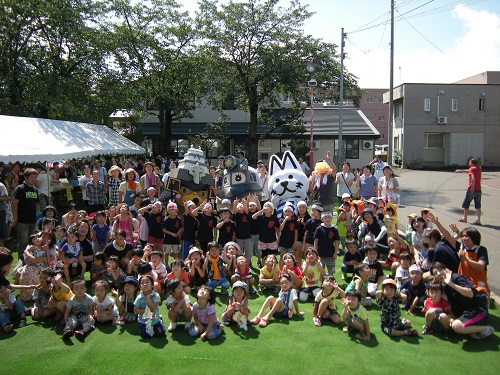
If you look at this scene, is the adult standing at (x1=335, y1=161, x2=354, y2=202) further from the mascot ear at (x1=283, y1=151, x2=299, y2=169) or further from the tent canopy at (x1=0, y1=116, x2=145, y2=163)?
the tent canopy at (x1=0, y1=116, x2=145, y2=163)

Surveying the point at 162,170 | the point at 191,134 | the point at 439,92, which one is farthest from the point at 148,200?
the point at 439,92

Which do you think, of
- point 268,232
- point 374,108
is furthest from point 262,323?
point 374,108

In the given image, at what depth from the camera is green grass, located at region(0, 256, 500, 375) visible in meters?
5.02

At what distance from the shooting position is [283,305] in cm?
643

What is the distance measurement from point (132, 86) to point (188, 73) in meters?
2.90

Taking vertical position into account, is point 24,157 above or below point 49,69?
below

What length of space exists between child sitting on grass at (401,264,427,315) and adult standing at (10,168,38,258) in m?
7.21

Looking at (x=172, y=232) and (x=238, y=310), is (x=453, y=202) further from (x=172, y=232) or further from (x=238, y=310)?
(x=238, y=310)

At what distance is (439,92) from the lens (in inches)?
1307

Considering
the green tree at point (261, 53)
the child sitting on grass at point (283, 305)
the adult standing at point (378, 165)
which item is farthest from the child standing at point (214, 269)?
the green tree at point (261, 53)

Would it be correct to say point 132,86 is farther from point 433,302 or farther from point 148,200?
point 433,302

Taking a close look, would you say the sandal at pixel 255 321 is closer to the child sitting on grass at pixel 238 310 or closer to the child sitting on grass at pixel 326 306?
the child sitting on grass at pixel 238 310

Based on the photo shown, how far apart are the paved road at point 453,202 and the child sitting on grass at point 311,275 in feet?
9.56

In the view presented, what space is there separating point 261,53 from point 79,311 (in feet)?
57.0
